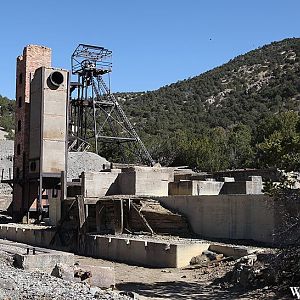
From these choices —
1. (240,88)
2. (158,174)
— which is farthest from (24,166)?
(240,88)

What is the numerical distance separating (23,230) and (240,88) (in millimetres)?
67815

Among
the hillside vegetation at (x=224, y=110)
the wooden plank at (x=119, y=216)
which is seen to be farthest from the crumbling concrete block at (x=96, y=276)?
the hillside vegetation at (x=224, y=110)

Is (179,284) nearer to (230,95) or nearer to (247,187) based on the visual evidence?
(247,187)

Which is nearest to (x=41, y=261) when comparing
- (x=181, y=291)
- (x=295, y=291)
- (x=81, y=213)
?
(x=181, y=291)

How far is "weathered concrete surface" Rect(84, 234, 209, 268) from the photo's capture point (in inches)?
914

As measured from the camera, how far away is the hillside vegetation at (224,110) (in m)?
62.8

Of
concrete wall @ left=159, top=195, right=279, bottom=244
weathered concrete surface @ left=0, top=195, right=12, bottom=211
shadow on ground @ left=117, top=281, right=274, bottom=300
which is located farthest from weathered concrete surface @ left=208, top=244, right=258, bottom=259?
weathered concrete surface @ left=0, top=195, right=12, bottom=211

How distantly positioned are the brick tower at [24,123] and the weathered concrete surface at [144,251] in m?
15.0

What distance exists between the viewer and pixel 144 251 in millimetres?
24938

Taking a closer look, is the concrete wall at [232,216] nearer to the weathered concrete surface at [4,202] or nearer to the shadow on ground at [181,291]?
the shadow on ground at [181,291]

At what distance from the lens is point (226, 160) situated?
62031 mm

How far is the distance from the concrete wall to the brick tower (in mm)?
17715

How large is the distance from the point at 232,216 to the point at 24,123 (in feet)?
75.4

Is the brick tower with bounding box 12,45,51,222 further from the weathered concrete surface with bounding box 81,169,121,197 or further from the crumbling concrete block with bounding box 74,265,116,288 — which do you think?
the crumbling concrete block with bounding box 74,265,116,288
